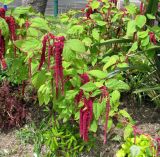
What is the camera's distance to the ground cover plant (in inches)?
93.6

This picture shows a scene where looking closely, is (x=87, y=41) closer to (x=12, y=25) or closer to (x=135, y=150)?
(x=12, y=25)

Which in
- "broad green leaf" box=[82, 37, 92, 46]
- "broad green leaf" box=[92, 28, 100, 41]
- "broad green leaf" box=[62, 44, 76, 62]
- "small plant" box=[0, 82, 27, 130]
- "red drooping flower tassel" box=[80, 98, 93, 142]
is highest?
"broad green leaf" box=[62, 44, 76, 62]

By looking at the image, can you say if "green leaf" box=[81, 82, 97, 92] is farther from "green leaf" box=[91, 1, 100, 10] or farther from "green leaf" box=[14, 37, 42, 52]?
"green leaf" box=[91, 1, 100, 10]

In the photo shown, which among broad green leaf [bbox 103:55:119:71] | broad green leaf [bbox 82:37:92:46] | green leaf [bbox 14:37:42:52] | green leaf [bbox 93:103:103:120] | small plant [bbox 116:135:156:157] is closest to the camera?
green leaf [bbox 14:37:42:52]

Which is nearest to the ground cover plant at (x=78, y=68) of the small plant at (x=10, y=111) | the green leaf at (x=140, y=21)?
the green leaf at (x=140, y=21)

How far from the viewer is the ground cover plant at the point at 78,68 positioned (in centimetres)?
238

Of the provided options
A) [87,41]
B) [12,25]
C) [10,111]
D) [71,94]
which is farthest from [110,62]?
[10,111]

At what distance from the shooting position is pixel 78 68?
2.65 meters

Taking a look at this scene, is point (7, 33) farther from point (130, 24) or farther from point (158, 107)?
point (158, 107)

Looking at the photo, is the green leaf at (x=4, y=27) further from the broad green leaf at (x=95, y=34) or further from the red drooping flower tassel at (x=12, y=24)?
the broad green leaf at (x=95, y=34)

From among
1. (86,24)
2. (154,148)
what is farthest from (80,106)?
(86,24)

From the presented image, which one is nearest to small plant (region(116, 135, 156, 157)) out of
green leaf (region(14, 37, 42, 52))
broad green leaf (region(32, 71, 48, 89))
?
broad green leaf (region(32, 71, 48, 89))

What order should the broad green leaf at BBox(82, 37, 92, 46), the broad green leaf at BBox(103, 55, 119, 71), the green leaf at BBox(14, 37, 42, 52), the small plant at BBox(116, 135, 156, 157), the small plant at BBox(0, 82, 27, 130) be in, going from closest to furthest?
the green leaf at BBox(14, 37, 42, 52) < the small plant at BBox(116, 135, 156, 157) < the broad green leaf at BBox(103, 55, 119, 71) < the broad green leaf at BBox(82, 37, 92, 46) < the small plant at BBox(0, 82, 27, 130)

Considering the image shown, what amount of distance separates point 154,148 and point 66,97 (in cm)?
73
